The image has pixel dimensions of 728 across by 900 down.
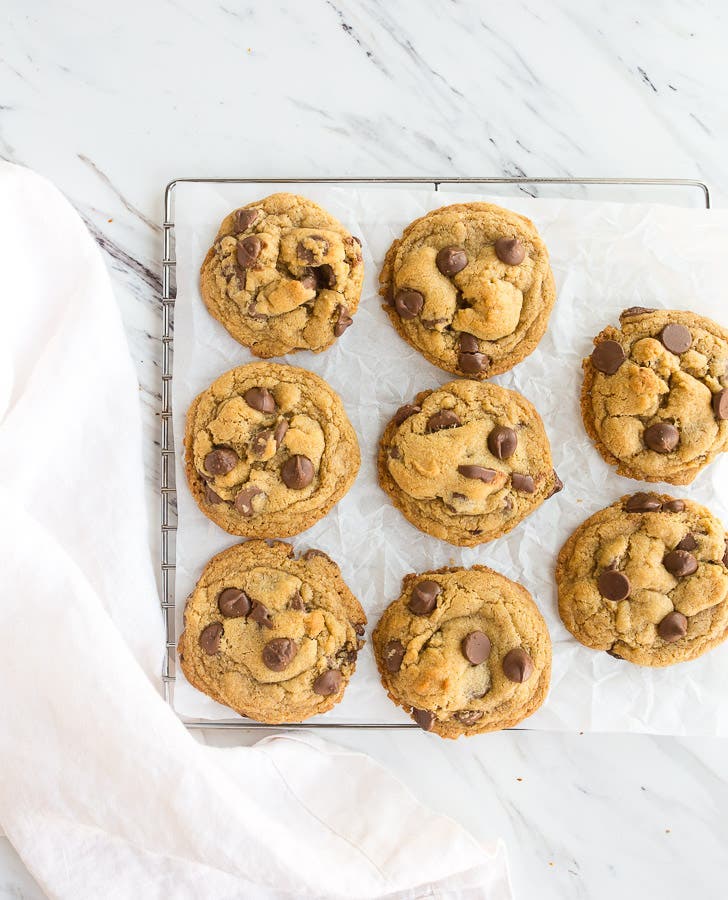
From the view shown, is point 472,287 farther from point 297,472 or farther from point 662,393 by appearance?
point 297,472

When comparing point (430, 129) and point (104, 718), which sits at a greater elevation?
point (430, 129)

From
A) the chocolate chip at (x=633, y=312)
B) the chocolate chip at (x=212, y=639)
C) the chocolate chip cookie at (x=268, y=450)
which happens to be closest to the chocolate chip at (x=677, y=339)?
the chocolate chip at (x=633, y=312)

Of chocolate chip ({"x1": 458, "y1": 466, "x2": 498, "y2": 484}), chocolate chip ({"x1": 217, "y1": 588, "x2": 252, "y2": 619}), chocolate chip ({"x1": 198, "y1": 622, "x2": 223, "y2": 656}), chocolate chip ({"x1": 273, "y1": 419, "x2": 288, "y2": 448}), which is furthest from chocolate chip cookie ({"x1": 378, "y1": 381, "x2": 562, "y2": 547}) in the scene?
chocolate chip ({"x1": 198, "y1": 622, "x2": 223, "y2": 656})

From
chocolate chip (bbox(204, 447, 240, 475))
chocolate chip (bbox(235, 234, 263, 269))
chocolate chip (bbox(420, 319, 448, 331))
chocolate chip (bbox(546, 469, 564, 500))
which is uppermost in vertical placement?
chocolate chip (bbox(420, 319, 448, 331))

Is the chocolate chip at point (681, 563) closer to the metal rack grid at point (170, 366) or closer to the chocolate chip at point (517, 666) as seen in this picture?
the chocolate chip at point (517, 666)

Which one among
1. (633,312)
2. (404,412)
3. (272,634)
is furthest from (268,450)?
(633,312)

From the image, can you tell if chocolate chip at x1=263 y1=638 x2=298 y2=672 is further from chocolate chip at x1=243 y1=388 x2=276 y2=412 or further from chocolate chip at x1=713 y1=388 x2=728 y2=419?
chocolate chip at x1=713 y1=388 x2=728 y2=419

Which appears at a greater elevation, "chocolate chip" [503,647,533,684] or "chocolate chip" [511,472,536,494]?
"chocolate chip" [511,472,536,494]
